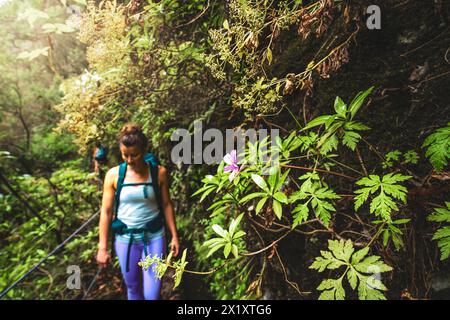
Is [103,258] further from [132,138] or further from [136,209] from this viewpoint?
[132,138]

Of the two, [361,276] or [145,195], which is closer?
[361,276]

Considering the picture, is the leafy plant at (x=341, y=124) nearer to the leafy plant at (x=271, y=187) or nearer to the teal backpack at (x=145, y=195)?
the leafy plant at (x=271, y=187)

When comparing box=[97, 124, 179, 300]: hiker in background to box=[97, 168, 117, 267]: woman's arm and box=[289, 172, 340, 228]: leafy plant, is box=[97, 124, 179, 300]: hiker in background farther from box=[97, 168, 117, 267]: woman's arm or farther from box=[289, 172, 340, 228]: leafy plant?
box=[289, 172, 340, 228]: leafy plant

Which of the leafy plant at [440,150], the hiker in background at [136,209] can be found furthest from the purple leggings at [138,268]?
the leafy plant at [440,150]

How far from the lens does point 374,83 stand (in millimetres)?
1788

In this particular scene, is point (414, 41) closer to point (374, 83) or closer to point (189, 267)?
point (374, 83)

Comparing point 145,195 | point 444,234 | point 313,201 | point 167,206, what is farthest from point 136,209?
point 444,234

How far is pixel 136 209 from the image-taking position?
2521 millimetres

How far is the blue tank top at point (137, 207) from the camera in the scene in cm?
249

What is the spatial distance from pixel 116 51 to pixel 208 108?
0.90 metres

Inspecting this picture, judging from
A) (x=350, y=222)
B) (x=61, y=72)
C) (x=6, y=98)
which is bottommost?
(x=350, y=222)

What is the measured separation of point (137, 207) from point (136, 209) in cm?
2
